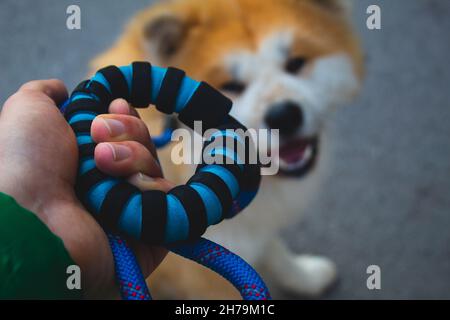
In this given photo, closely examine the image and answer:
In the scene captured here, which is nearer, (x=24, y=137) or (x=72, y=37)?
(x=24, y=137)

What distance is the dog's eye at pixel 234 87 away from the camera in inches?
29.8

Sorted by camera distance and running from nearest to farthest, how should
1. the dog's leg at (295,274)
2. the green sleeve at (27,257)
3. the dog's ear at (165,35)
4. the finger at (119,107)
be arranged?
1. the green sleeve at (27,257)
2. the finger at (119,107)
3. the dog's ear at (165,35)
4. the dog's leg at (295,274)

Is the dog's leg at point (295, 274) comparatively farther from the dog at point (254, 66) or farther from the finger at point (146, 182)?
the finger at point (146, 182)

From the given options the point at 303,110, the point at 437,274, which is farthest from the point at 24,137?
the point at 437,274

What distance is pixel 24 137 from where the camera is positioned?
44cm

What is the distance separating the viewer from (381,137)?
1175 mm

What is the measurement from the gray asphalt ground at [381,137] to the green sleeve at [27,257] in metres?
0.60

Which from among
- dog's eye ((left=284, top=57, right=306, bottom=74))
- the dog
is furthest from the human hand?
dog's eye ((left=284, top=57, right=306, bottom=74))

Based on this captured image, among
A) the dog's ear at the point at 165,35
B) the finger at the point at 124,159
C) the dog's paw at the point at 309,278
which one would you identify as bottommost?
the dog's paw at the point at 309,278

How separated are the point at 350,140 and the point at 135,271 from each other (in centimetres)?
87

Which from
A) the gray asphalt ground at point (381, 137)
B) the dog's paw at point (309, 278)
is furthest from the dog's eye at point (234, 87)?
the dog's paw at point (309, 278)

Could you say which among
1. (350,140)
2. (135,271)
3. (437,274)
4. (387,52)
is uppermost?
(387,52)

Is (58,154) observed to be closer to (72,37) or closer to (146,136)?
(146,136)

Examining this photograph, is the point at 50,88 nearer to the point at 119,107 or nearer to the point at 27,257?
the point at 119,107
